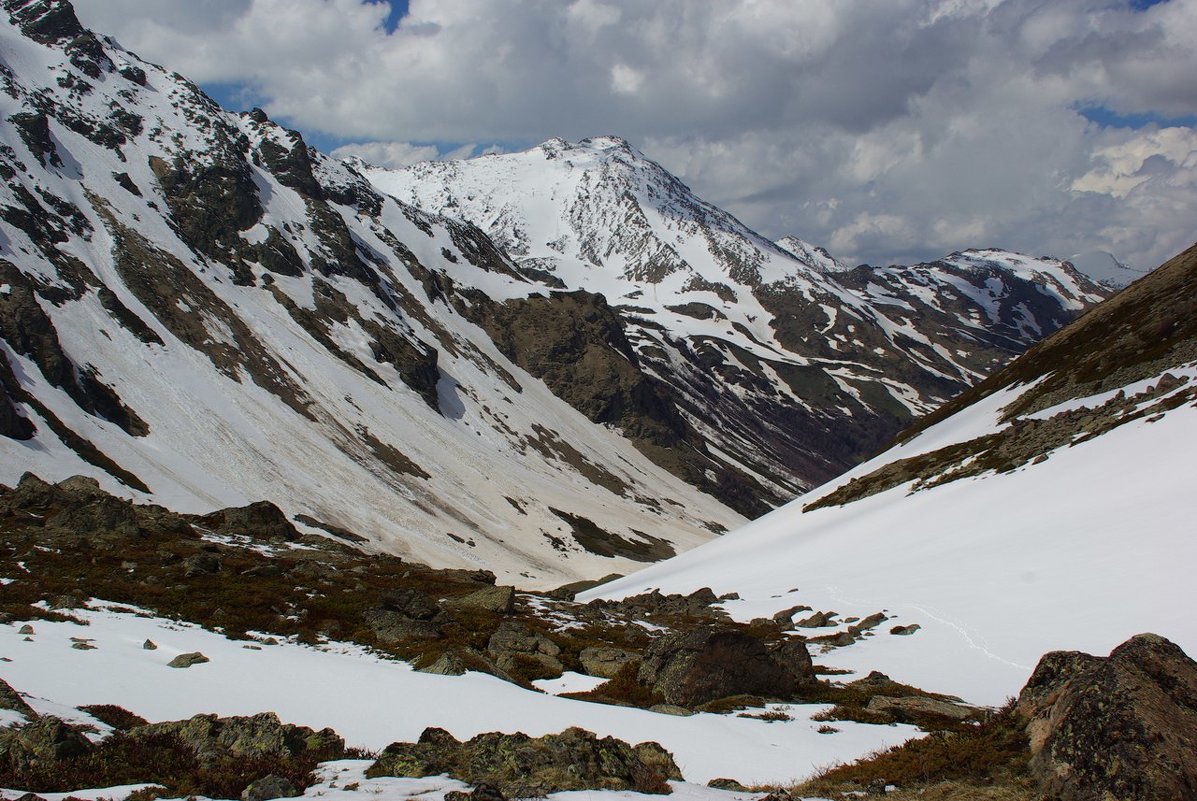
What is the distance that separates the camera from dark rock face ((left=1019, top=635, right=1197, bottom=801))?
10938 mm

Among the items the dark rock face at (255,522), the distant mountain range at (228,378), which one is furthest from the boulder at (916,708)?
the distant mountain range at (228,378)

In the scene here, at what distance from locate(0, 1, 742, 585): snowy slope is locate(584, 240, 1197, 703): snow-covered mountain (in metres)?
62.2

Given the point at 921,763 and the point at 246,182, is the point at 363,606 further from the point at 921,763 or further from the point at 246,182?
the point at 246,182

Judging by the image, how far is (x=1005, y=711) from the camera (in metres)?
14.8

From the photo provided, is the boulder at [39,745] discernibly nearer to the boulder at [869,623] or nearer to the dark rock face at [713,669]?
the dark rock face at [713,669]

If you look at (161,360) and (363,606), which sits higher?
(161,360)

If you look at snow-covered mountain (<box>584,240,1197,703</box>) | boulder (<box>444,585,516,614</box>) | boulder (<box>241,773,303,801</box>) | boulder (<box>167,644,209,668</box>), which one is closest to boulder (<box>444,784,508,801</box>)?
boulder (<box>241,773,303,801</box>)

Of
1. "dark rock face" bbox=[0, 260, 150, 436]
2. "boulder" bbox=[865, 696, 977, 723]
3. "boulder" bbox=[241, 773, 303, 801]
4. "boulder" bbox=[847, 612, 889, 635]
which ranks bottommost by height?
"boulder" bbox=[241, 773, 303, 801]

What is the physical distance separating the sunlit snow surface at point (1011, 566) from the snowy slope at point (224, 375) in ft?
233

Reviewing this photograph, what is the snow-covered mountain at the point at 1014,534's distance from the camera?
27.5 metres

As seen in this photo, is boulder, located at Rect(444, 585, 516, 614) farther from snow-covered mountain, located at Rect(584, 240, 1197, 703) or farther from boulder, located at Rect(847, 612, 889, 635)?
boulder, located at Rect(847, 612, 889, 635)

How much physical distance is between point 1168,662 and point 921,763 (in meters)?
4.37

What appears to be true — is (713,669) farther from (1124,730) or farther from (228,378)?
(228,378)

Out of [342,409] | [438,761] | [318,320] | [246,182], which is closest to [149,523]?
[438,761]
